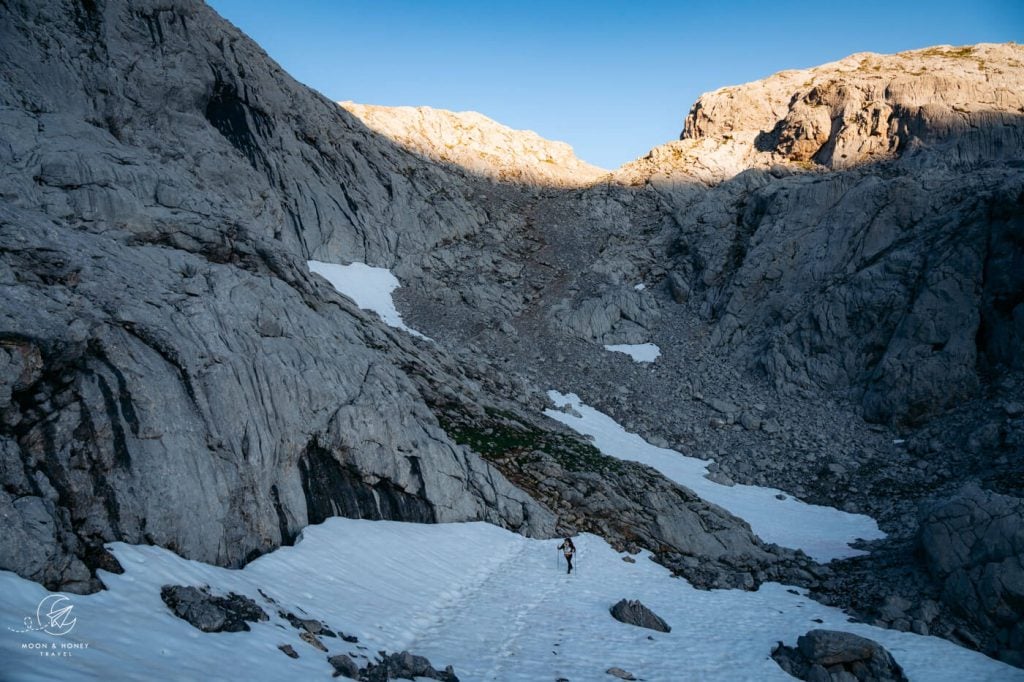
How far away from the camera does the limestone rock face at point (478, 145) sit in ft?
229

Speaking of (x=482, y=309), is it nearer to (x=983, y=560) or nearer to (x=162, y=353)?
(x=162, y=353)

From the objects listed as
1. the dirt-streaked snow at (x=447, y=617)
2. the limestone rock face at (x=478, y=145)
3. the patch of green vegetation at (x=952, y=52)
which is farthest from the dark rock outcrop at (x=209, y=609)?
the patch of green vegetation at (x=952, y=52)

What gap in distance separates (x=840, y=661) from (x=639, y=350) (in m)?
31.6

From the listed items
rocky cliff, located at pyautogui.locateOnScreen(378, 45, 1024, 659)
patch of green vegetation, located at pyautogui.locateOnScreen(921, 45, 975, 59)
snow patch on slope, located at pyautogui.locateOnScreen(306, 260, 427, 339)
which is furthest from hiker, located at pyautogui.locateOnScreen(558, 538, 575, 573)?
patch of green vegetation, located at pyautogui.locateOnScreen(921, 45, 975, 59)

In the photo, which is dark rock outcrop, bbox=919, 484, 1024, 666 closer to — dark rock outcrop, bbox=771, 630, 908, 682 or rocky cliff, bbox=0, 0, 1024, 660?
rocky cliff, bbox=0, 0, 1024, 660

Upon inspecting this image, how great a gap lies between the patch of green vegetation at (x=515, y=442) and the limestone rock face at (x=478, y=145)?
48.0 m

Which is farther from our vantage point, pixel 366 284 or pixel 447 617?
pixel 366 284

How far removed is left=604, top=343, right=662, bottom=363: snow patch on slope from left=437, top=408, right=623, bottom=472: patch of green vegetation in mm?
16442

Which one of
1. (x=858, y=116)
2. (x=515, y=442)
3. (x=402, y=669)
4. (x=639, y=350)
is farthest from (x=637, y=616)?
(x=858, y=116)

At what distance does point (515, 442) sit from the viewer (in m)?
26.6

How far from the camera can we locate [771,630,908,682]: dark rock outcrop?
1480 cm

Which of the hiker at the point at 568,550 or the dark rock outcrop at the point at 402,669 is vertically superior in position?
the hiker at the point at 568,550

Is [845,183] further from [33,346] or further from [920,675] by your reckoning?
[33,346]

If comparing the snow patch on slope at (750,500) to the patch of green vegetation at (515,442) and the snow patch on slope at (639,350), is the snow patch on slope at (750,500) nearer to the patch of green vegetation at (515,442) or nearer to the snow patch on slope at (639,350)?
the patch of green vegetation at (515,442)
